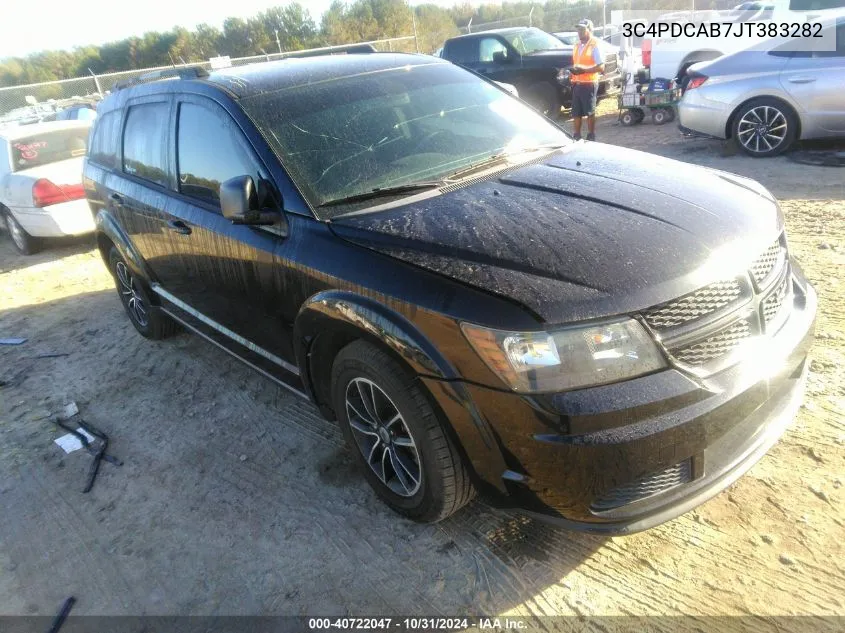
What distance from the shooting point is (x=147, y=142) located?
393 cm

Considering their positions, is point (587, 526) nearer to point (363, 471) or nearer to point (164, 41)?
point (363, 471)

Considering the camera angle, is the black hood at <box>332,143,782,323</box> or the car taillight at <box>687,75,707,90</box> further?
the car taillight at <box>687,75,707,90</box>

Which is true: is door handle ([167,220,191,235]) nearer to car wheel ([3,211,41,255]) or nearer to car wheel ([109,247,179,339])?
car wheel ([109,247,179,339])

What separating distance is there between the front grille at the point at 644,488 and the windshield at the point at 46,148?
8.34 metres

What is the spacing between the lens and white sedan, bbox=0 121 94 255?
7.55 m

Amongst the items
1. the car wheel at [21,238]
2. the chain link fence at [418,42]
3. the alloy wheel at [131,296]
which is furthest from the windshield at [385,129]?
the chain link fence at [418,42]

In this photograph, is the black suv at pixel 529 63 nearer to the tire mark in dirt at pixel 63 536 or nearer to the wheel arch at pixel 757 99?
the wheel arch at pixel 757 99

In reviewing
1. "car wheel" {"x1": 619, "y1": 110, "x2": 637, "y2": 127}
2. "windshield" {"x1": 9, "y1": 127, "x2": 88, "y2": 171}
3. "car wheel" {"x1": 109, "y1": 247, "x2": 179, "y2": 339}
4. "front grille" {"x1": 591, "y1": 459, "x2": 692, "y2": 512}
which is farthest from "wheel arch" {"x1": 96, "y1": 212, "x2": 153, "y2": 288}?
"car wheel" {"x1": 619, "y1": 110, "x2": 637, "y2": 127}

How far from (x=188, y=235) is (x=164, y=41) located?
164 ft

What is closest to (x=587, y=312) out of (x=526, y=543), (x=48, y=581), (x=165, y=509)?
(x=526, y=543)

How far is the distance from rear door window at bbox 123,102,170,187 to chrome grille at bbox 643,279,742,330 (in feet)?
9.70

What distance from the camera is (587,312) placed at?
195 cm

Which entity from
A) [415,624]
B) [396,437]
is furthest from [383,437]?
[415,624]

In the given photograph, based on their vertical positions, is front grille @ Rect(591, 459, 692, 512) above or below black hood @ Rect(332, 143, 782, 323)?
below
